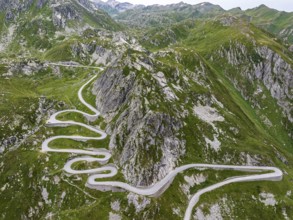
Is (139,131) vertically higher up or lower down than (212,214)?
higher up

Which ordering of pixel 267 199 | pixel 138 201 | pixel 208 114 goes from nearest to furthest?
pixel 138 201
pixel 267 199
pixel 208 114

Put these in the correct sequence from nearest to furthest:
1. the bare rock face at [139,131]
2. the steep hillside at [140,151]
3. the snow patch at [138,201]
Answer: the snow patch at [138,201] → the steep hillside at [140,151] → the bare rock face at [139,131]

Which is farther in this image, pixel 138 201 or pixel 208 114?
pixel 208 114

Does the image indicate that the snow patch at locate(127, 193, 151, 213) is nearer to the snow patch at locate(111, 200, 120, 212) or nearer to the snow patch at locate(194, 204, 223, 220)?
the snow patch at locate(111, 200, 120, 212)

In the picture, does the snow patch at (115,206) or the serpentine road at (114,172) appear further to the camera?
the serpentine road at (114,172)

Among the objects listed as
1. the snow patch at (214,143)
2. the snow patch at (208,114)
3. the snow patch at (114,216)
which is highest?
the snow patch at (208,114)

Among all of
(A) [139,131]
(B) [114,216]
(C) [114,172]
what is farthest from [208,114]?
(B) [114,216]

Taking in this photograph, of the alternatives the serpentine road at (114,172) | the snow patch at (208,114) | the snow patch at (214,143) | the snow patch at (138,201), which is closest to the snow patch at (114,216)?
the snow patch at (138,201)

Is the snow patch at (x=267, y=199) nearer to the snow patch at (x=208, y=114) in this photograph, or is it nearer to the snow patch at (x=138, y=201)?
the snow patch at (x=208, y=114)

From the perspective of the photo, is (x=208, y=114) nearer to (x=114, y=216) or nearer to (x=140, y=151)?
(x=140, y=151)

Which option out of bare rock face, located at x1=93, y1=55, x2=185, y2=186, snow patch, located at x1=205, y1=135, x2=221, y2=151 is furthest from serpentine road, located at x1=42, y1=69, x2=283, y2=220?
snow patch, located at x1=205, y1=135, x2=221, y2=151

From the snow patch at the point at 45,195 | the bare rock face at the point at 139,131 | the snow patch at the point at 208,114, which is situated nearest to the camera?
the snow patch at the point at 45,195

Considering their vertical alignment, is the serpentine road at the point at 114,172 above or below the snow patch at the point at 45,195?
above

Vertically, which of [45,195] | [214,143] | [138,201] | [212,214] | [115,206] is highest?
[214,143]
